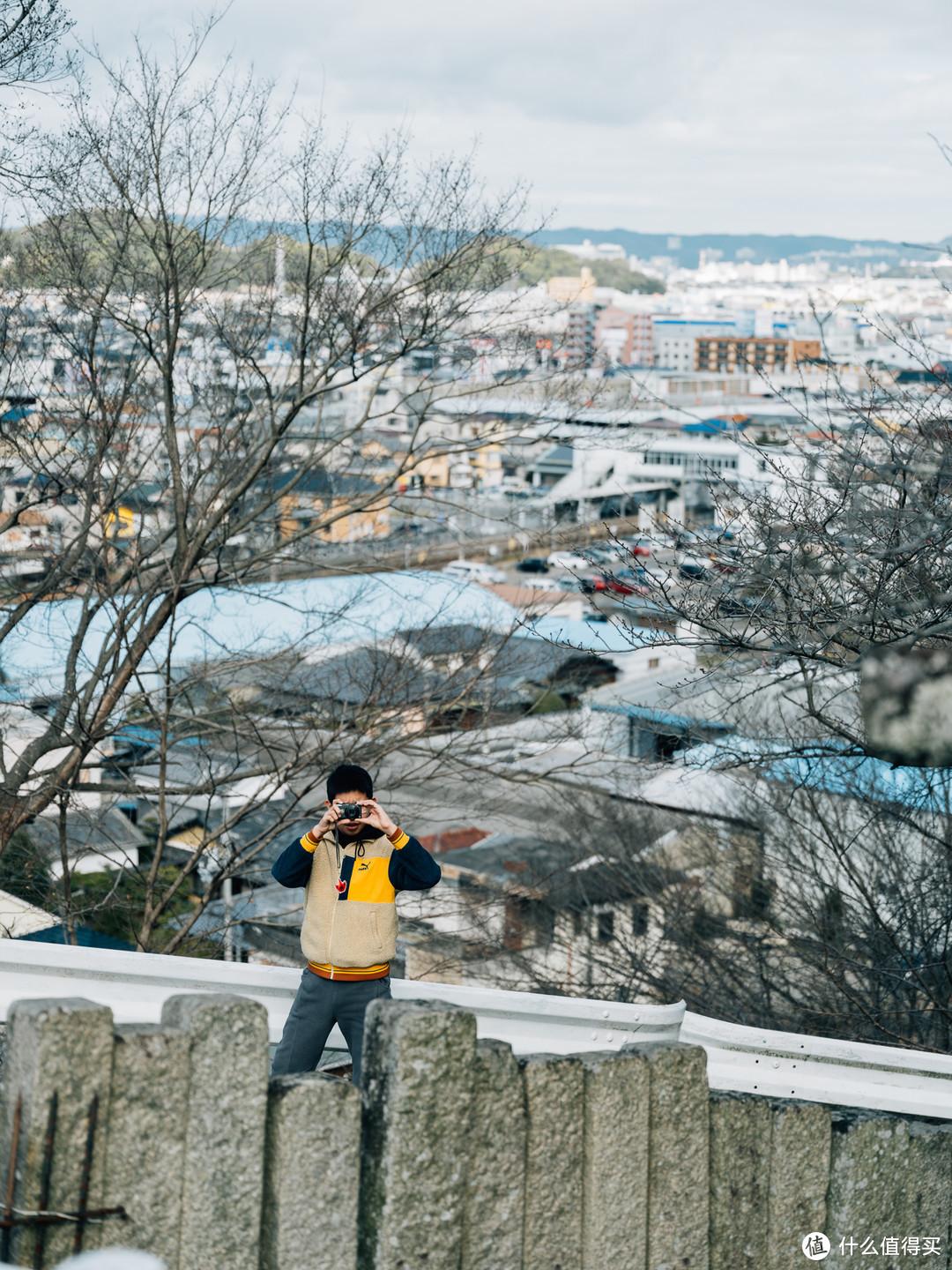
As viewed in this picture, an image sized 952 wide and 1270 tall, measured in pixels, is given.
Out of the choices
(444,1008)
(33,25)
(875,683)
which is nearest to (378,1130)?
(444,1008)

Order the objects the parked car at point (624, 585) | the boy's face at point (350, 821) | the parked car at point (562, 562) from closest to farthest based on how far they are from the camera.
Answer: the boy's face at point (350, 821)
the parked car at point (624, 585)
the parked car at point (562, 562)

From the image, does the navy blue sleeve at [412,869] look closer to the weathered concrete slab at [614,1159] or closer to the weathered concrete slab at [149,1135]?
the weathered concrete slab at [614,1159]

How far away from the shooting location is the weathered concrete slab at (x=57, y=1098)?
8.32 ft

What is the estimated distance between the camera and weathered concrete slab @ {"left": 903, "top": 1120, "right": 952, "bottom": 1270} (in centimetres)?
368

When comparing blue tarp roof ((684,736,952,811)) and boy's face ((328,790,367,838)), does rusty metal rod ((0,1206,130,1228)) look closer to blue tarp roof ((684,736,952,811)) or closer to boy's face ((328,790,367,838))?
boy's face ((328,790,367,838))

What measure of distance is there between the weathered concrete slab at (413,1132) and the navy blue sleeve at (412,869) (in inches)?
23.4

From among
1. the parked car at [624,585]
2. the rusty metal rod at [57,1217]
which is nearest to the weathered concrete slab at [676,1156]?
the rusty metal rod at [57,1217]

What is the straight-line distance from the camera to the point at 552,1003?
11.4ft

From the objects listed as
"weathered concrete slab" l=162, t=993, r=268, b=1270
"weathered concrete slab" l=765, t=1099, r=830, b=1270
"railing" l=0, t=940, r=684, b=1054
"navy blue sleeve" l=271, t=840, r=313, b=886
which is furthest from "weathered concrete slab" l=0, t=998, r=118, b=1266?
"weathered concrete slab" l=765, t=1099, r=830, b=1270

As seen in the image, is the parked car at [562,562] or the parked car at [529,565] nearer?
the parked car at [562,562]

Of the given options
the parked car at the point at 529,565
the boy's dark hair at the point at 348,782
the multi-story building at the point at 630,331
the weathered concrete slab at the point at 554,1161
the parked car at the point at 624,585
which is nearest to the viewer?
the weathered concrete slab at the point at 554,1161

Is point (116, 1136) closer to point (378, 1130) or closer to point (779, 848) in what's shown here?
point (378, 1130)

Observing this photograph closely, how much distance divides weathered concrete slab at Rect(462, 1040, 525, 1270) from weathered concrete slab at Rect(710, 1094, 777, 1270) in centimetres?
67

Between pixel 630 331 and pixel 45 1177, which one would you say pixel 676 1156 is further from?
pixel 630 331
